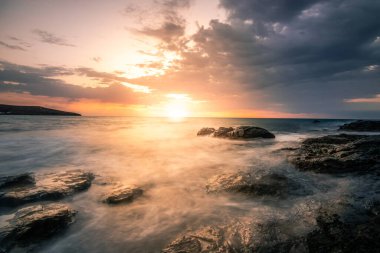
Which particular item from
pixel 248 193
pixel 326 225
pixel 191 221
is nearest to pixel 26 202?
pixel 191 221

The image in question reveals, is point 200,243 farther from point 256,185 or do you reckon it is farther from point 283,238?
point 256,185

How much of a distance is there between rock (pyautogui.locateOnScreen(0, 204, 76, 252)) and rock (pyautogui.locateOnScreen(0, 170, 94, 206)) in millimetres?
912

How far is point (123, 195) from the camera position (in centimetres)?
671

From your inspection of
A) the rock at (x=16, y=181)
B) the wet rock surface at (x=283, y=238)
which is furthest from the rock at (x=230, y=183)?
the rock at (x=16, y=181)

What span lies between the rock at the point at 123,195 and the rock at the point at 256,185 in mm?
2387

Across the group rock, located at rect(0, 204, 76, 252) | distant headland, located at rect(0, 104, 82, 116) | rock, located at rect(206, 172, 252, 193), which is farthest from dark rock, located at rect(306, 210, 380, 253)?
distant headland, located at rect(0, 104, 82, 116)

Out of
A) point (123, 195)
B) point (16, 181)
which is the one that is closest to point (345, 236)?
point (123, 195)

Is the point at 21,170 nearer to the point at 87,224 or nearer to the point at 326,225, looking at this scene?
the point at 87,224

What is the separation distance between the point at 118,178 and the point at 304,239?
7.25 meters

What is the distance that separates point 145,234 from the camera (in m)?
4.91

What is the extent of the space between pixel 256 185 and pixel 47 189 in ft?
21.6

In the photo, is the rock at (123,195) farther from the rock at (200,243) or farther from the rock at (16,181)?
the rock at (16,181)

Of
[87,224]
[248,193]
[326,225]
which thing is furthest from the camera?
[248,193]

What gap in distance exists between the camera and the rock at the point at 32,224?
4457 millimetres
